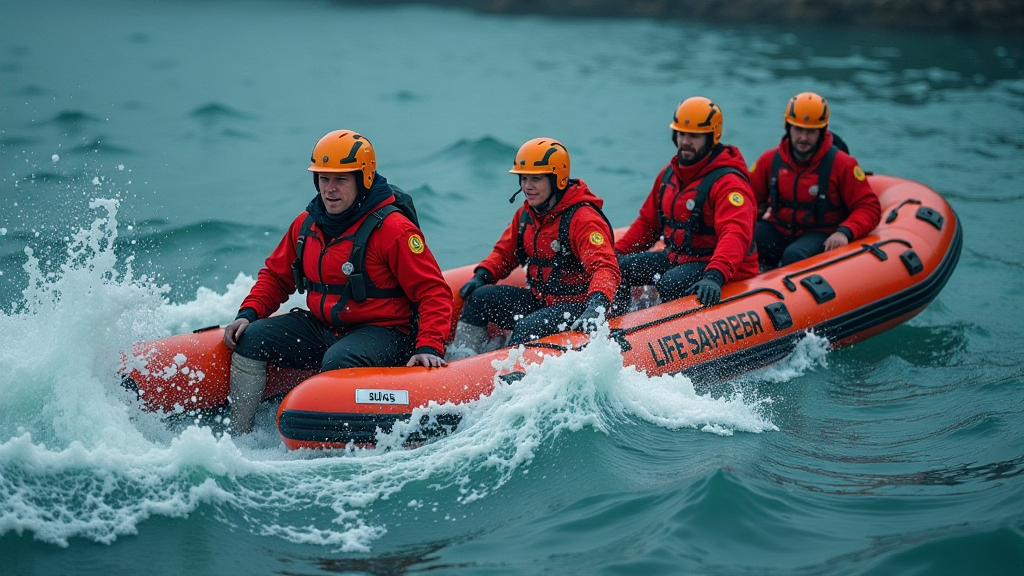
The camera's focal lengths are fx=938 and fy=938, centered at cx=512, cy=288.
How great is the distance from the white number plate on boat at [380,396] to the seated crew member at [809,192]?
3.16 meters

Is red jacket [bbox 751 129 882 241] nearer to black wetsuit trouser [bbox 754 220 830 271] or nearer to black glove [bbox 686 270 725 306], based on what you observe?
black wetsuit trouser [bbox 754 220 830 271]

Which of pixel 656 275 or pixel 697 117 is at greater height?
pixel 697 117

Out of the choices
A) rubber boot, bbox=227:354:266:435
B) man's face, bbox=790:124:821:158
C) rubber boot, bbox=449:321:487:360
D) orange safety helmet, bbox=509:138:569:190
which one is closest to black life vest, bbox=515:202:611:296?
orange safety helmet, bbox=509:138:569:190

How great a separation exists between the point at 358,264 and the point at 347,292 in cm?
18

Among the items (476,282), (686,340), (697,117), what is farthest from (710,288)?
(476,282)

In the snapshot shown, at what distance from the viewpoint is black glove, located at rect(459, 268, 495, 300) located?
5438mm

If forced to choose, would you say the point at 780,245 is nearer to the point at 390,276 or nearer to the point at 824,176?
the point at 824,176

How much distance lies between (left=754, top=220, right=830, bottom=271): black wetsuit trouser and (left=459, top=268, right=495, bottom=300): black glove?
2.03m

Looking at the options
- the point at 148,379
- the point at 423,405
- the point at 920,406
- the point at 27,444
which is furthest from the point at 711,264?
the point at 27,444

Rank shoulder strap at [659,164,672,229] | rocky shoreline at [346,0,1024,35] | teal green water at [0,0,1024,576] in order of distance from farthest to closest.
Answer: rocky shoreline at [346,0,1024,35]
shoulder strap at [659,164,672,229]
teal green water at [0,0,1024,576]

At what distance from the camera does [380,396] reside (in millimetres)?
4352

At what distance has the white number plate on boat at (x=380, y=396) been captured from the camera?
4320 millimetres

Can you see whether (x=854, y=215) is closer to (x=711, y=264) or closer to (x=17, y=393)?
(x=711, y=264)

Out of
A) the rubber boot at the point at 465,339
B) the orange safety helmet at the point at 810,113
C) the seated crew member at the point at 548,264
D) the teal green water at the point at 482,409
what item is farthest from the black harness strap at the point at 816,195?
the rubber boot at the point at 465,339
